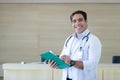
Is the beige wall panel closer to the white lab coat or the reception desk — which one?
the reception desk

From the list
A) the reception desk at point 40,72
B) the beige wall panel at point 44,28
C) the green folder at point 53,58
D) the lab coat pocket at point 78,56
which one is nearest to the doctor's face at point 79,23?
the lab coat pocket at point 78,56

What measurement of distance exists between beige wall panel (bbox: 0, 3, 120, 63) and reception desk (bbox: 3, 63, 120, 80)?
3.14 metres

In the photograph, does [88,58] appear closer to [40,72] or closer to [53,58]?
[53,58]

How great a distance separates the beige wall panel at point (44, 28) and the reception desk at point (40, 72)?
10.3 ft

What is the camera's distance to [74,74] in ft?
8.40

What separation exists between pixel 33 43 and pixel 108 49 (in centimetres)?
205

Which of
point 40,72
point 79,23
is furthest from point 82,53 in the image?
point 40,72

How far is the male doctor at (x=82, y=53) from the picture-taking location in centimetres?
247

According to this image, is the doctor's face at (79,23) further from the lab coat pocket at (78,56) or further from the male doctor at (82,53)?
the lab coat pocket at (78,56)

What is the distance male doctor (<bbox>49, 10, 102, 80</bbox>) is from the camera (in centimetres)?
247

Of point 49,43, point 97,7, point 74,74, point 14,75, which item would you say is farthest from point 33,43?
point 74,74

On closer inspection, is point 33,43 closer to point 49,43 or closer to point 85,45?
point 49,43

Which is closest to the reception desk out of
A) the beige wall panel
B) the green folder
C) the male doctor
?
the male doctor

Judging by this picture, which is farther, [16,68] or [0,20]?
[0,20]
